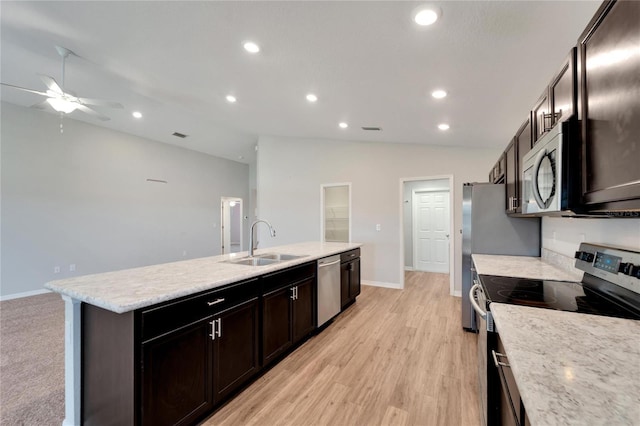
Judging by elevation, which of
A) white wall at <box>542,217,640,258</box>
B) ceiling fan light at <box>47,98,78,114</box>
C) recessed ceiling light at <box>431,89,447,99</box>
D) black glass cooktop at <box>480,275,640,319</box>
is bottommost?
black glass cooktop at <box>480,275,640,319</box>

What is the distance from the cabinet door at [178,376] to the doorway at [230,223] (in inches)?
276

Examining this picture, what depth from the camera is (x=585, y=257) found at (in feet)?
5.27

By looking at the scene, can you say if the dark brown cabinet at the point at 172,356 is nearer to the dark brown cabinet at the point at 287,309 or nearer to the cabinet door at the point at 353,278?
the dark brown cabinet at the point at 287,309

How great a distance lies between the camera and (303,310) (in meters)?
2.81

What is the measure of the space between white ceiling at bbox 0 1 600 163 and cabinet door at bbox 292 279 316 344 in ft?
6.90

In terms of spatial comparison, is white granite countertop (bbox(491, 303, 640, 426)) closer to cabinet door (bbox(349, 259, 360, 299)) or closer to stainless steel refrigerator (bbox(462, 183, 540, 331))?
stainless steel refrigerator (bbox(462, 183, 540, 331))

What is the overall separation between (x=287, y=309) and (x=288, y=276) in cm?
31

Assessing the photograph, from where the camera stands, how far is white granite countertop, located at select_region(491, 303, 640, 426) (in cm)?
58

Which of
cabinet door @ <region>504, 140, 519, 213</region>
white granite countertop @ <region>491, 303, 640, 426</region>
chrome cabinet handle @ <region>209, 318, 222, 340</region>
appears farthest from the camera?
cabinet door @ <region>504, 140, 519, 213</region>

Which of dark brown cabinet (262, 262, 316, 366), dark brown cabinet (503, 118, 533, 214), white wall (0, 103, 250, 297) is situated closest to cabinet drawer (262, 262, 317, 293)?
dark brown cabinet (262, 262, 316, 366)

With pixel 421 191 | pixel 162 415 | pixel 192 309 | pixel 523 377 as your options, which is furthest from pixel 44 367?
pixel 421 191

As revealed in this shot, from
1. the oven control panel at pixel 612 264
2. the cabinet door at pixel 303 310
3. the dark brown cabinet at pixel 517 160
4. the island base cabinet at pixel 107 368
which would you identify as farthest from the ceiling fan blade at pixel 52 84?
the oven control panel at pixel 612 264

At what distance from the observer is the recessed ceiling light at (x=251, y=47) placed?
222 cm

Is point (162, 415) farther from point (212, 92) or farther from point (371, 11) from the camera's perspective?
point (212, 92)
